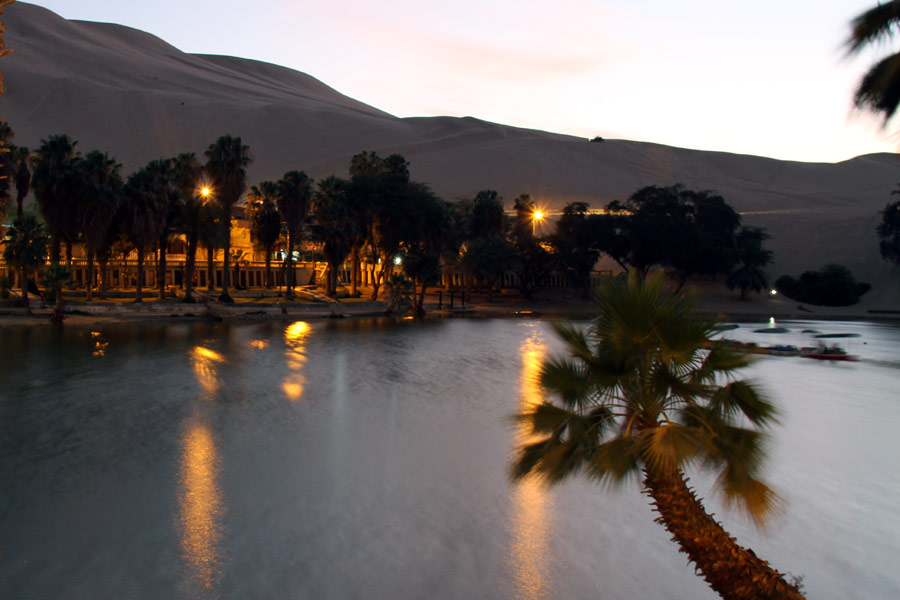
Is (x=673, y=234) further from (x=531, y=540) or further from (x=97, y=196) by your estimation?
(x=531, y=540)

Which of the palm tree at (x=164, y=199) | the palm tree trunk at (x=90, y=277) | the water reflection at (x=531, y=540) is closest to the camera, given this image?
the water reflection at (x=531, y=540)

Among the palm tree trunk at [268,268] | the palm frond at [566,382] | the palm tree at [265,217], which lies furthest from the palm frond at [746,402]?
the palm tree trunk at [268,268]

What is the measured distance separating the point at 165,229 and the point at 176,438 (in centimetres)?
4184

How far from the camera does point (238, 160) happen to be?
197 ft

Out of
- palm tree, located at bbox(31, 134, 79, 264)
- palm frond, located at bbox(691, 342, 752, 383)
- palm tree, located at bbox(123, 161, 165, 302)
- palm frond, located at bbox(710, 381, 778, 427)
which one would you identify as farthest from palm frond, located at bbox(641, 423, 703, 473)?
palm tree, located at bbox(123, 161, 165, 302)

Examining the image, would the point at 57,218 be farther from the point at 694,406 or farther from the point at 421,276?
the point at 694,406

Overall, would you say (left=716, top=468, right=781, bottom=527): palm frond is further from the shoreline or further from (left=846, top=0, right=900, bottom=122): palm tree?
the shoreline

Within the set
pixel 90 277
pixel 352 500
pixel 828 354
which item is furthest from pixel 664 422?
pixel 90 277

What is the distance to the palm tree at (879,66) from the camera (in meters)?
7.35

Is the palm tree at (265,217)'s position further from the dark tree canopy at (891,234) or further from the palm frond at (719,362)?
the dark tree canopy at (891,234)

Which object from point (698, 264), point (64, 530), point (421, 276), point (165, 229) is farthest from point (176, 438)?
point (698, 264)

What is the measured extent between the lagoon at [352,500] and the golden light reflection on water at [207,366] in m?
0.60

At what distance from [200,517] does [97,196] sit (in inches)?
1687

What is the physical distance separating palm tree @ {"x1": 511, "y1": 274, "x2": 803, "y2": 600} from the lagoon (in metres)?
0.86
